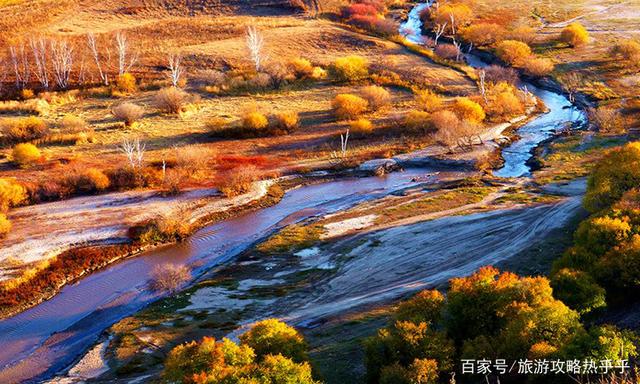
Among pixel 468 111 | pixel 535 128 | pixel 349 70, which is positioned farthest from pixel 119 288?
pixel 349 70

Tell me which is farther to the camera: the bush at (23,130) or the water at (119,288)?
the bush at (23,130)

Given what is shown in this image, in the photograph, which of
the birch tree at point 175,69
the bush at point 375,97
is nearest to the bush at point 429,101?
the bush at point 375,97

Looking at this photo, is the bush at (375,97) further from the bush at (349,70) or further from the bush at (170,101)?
the bush at (170,101)

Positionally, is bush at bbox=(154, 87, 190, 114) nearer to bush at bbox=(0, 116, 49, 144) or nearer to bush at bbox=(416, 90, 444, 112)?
bush at bbox=(0, 116, 49, 144)

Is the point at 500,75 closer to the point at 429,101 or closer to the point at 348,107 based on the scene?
the point at 429,101

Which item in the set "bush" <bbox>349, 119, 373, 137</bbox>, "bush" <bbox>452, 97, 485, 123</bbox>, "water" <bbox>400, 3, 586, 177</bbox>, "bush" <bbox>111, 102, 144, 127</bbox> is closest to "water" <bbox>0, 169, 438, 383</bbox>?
"water" <bbox>400, 3, 586, 177</bbox>

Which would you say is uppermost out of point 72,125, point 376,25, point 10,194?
point 376,25

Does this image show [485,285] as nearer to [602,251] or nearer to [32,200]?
[602,251]
